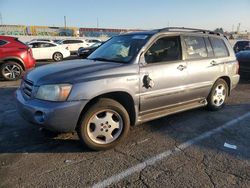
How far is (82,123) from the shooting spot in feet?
11.7

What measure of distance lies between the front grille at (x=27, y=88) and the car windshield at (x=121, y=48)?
1.31 meters

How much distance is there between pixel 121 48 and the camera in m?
4.56

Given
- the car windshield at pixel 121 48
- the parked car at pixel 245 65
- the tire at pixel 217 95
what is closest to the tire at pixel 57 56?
the parked car at pixel 245 65

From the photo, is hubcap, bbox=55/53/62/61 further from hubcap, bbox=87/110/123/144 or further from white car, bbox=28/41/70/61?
hubcap, bbox=87/110/123/144

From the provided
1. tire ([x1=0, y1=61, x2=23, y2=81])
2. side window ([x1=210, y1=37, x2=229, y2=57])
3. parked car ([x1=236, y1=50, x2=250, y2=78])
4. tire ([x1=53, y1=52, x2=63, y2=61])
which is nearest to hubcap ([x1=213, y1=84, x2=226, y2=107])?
side window ([x1=210, y1=37, x2=229, y2=57])

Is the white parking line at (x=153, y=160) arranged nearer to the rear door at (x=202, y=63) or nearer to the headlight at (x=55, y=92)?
the rear door at (x=202, y=63)

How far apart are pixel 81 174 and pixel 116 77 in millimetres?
1413

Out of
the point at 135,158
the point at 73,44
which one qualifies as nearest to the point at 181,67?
the point at 135,158

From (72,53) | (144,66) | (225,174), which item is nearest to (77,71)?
(144,66)

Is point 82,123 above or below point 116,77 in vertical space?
below

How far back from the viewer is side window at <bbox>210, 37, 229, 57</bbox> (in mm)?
5434

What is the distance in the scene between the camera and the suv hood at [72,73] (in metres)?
3.47

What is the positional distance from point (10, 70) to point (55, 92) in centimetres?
664

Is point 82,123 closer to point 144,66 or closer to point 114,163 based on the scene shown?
point 114,163
